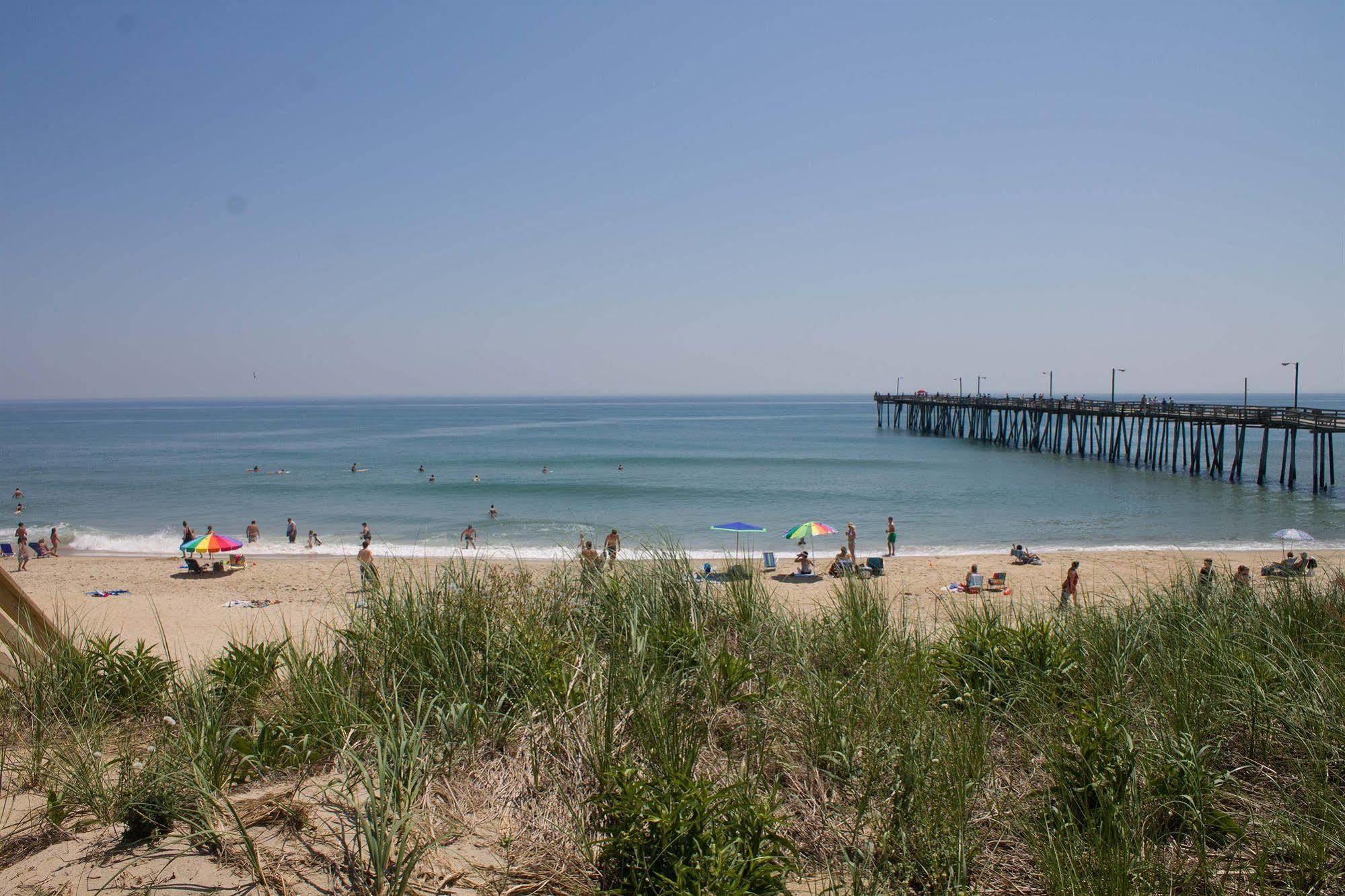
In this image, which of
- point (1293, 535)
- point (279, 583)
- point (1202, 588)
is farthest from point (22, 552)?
point (1293, 535)

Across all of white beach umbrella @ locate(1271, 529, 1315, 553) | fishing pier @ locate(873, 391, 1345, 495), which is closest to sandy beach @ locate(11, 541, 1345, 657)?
white beach umbrella @ locate(1271, 529, 1315, 553)

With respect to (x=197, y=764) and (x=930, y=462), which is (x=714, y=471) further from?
(x=197, y=764)

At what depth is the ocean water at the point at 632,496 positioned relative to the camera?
2641 cm

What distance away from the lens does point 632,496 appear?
122 ft

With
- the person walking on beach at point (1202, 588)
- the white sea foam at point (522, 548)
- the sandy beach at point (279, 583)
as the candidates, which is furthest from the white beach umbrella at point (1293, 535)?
the person walking on beach at point (1202, 588)

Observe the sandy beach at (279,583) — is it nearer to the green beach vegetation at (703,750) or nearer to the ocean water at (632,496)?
the ocean water at (632,496)

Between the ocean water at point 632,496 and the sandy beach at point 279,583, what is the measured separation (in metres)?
2.86

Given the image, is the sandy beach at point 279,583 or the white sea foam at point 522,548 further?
the white sea foam at point 522,548

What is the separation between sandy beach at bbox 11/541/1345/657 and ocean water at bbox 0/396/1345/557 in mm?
2859

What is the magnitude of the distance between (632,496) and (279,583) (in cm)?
1962

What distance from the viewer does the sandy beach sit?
14266 millimetres

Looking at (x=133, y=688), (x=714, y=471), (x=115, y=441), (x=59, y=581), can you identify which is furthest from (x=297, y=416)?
(x=133, y=688)

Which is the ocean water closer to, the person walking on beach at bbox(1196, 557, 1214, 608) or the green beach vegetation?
the green beach vegetation

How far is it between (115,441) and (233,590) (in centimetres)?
6513
